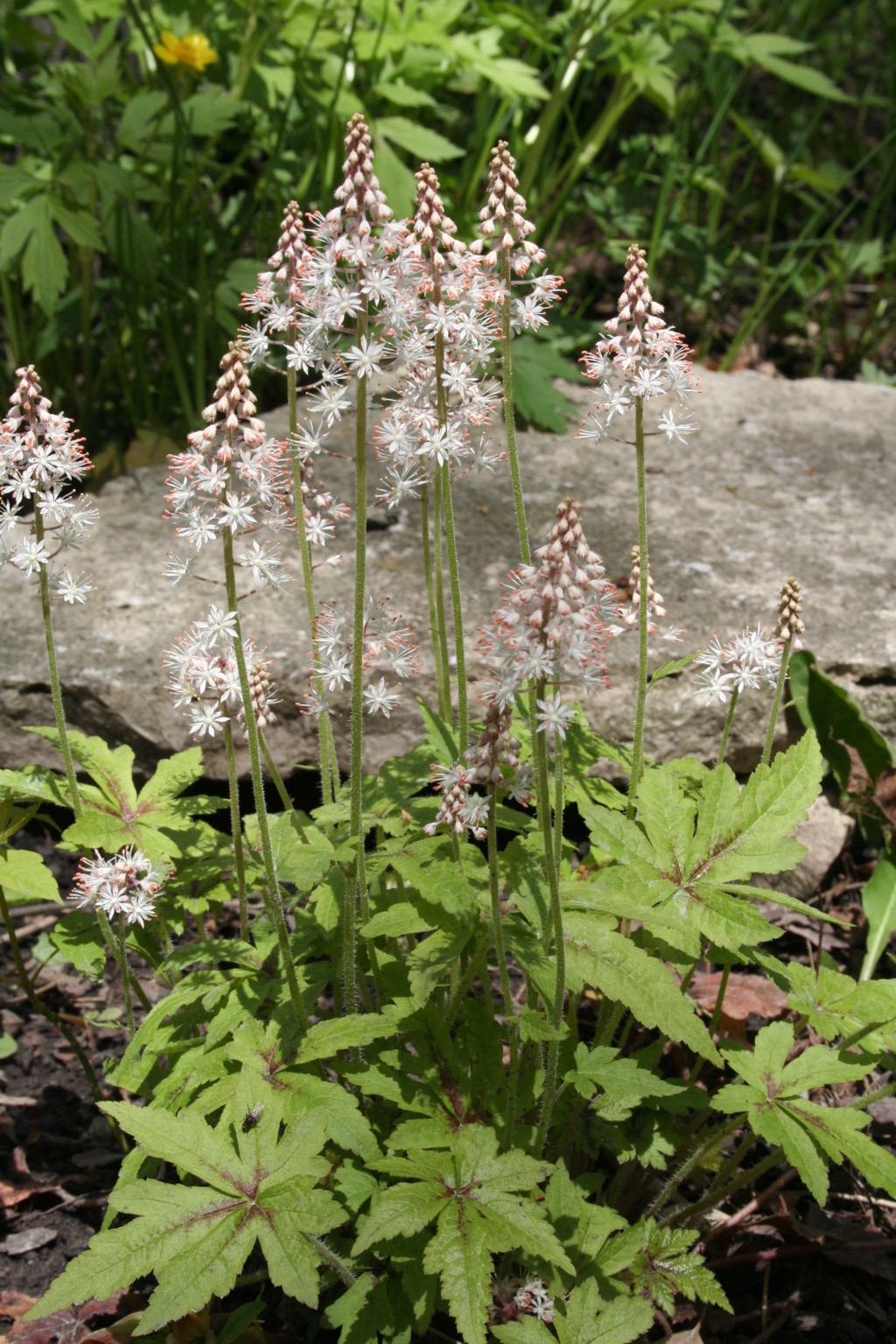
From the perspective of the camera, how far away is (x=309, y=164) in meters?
4.87

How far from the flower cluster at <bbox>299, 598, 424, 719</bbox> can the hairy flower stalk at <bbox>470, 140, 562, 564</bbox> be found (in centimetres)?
32

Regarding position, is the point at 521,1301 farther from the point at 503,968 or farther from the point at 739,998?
the point at 739,998

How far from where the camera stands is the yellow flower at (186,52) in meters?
4.21

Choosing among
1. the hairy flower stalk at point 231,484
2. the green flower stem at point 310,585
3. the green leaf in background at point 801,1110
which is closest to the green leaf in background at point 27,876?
the hairy flower stalk at point 231,484

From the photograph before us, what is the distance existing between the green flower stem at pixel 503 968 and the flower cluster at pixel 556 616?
0.88ft

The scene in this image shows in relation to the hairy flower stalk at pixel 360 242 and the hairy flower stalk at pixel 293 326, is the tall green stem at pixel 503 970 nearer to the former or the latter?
the hairy flower stalk at pixel 360 242

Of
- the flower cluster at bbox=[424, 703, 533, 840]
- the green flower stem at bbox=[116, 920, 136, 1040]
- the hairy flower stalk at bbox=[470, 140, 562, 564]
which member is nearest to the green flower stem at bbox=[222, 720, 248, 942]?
the green flower stem at bbox=[116, 920, 136, 1040]

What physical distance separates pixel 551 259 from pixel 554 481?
5.69 feet

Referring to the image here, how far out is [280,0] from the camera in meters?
4.45

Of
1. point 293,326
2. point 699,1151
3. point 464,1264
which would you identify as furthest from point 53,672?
point 699,1151

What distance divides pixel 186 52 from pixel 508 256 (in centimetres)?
291

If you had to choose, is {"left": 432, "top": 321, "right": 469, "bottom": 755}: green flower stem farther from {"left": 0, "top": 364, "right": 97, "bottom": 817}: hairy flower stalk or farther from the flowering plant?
{"left": 0, "top": 364, "right": 97, "bottom": 817}: hairy flower stalk

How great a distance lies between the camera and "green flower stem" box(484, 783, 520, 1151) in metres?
1.79

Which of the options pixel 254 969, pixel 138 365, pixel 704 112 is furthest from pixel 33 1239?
pixel 704 112
